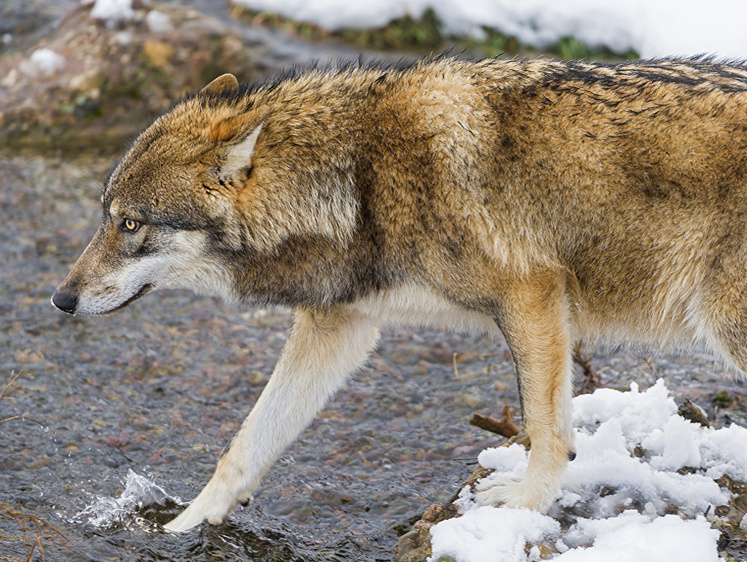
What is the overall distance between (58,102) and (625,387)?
286 inches

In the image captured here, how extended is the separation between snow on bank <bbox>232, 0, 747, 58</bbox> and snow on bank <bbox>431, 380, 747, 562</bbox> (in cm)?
623

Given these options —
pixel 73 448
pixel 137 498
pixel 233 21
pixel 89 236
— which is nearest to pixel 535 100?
pixel 137 498

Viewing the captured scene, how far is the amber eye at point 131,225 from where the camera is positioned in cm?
435

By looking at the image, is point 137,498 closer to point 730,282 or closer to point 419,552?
point 419,552

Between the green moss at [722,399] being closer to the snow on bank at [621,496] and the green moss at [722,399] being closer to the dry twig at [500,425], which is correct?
the snow on bank at [621,496]

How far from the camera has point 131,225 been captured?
171 inches

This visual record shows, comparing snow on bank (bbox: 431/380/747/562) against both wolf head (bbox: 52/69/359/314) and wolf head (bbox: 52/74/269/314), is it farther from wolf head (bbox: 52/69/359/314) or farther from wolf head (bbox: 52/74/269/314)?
wolf head (bbox: 52/74/269/314)

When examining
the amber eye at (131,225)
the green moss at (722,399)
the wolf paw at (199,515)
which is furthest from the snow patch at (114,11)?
the green moss at (722,399)

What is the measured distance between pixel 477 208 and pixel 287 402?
1.53 metres

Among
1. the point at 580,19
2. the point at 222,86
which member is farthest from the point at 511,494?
the point at 580,19

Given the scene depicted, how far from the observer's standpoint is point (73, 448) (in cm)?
526

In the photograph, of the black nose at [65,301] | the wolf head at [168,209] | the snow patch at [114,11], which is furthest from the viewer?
the snow patch at [114,11]

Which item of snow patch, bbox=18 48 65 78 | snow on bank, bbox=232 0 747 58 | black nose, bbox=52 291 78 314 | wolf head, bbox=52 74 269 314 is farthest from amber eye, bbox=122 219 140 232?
snow on bank, bbox=232 0 747 58

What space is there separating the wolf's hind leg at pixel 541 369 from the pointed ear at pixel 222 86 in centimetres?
185
